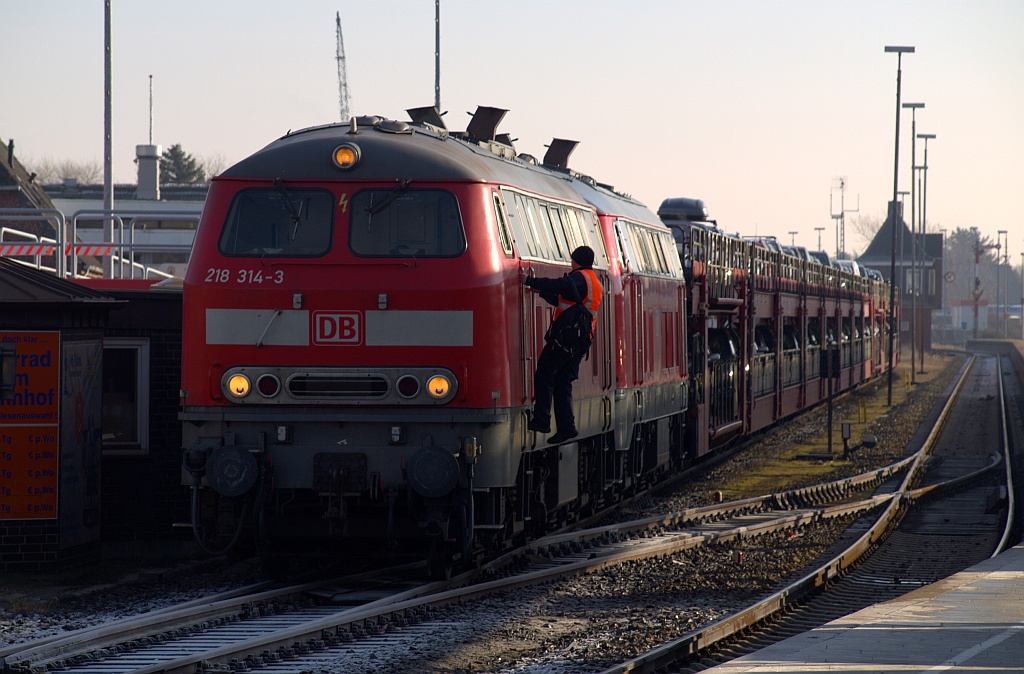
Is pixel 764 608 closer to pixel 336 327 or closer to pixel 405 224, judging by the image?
pixel 336 327

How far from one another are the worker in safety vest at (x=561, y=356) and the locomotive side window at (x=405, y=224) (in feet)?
3.25

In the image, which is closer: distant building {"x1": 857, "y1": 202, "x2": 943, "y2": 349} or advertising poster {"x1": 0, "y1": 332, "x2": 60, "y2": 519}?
advertising poster {"x1": 0, "y1": 332, "x2": 60, "y2": 519}

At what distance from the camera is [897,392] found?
48.8 m

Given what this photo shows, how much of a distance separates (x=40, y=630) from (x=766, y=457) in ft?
60.3

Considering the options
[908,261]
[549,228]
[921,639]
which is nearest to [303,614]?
[921,639]

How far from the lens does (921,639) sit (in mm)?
9273

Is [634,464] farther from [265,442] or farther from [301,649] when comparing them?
[301,649]

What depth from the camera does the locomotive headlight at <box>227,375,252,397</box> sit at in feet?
34.7

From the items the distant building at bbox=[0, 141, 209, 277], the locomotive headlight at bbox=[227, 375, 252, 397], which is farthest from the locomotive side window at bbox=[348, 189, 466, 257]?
the distant building at bbox=[0, 141, 209, 277]

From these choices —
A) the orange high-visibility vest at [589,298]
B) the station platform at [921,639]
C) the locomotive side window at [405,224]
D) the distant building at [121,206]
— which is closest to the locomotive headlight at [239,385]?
the locomotive side window at [405,224]

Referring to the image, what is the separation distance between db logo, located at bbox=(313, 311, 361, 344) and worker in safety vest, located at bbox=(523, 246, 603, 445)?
5.43 feet

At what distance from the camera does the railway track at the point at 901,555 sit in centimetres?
956

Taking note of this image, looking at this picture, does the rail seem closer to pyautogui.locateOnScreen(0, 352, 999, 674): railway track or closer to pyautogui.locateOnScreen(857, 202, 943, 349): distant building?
pyautogui.locateOnScreen(0, 352, 999, 674): railway track

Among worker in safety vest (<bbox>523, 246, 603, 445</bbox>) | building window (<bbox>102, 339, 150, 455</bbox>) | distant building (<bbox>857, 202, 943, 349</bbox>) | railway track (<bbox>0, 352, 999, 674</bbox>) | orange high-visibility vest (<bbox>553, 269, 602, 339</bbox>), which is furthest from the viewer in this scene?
distant building (<bbox>857, 202, 943, 349</bbox>)
